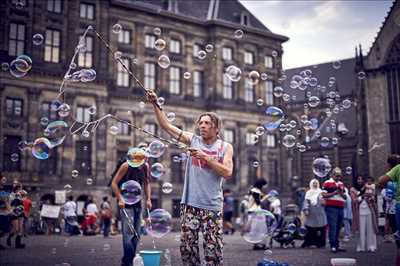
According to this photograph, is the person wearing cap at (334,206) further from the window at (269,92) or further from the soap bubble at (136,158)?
the window at (269,92)

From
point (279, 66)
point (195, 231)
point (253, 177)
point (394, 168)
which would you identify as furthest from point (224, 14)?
point (195, 231)

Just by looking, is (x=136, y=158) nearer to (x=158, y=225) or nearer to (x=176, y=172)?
(x=158, y=225)

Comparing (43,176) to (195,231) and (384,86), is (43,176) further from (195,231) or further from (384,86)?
(195,231)

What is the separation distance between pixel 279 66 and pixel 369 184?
33657mm

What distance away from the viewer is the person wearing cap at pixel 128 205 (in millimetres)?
6637

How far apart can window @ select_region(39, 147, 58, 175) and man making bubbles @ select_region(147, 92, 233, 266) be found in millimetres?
27756

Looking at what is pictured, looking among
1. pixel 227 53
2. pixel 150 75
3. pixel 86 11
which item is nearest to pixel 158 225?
pixel 86 11

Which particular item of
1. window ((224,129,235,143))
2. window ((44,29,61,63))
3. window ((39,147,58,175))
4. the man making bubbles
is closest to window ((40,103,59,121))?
window ((39,147,58,175))

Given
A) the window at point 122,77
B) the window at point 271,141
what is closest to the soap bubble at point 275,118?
the window at point 122,77

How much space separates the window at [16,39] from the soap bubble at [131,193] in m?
27.3

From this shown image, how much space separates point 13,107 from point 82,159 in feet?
18.9

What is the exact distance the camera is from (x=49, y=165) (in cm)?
3095

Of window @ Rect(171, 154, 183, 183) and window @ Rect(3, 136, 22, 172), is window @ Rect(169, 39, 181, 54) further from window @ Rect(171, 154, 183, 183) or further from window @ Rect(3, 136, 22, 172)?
window @ Rect(3, 136, 22, 172)

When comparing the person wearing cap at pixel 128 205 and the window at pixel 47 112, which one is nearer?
the person wearing cap at pixel 128 205
